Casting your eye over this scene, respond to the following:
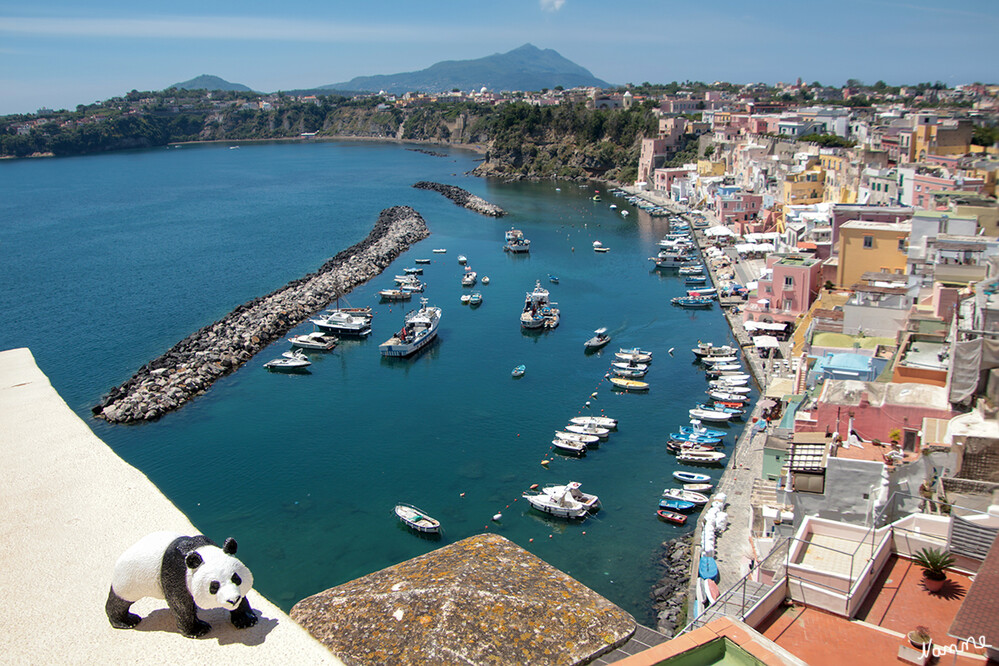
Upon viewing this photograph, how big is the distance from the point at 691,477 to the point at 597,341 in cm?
833

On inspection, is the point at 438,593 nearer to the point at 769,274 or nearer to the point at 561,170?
the point at 769,274

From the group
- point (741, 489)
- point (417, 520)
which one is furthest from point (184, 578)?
point (741, 489)

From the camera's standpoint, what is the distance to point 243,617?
609 centimetres

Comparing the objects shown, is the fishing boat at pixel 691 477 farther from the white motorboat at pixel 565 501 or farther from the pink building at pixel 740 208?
the pink building at pixel 740 208

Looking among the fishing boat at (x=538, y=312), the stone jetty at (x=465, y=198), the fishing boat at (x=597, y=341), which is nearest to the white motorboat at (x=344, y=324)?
the fishing boat at (x=538, y=312)

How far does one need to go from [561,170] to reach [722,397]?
167ft

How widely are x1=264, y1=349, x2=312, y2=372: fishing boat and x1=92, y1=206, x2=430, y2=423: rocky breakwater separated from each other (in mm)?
1099

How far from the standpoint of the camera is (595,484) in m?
14.4

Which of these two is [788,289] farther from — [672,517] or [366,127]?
[366,127]

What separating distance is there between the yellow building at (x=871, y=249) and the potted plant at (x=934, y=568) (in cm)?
1649

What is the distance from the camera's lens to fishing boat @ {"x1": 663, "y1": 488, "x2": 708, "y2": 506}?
1333 cm

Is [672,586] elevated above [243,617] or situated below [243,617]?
below

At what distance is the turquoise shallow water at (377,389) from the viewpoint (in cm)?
1291

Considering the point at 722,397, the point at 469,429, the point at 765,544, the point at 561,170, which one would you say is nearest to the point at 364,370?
the point at 469,429
